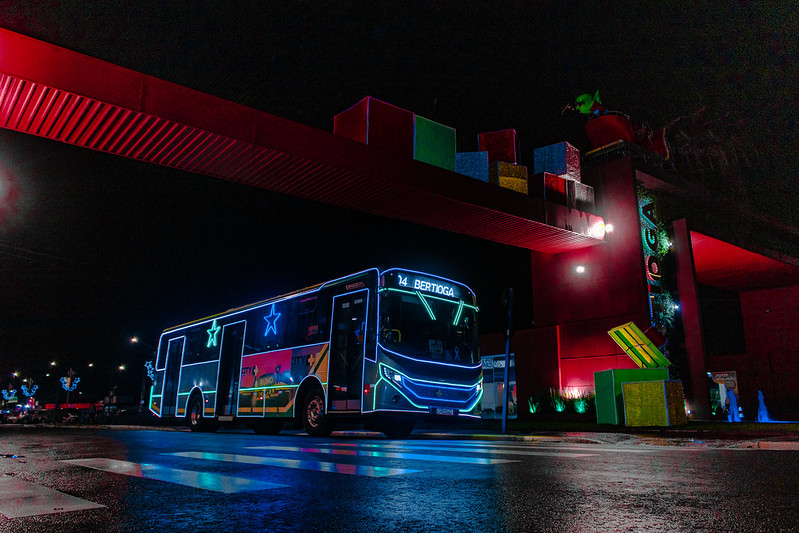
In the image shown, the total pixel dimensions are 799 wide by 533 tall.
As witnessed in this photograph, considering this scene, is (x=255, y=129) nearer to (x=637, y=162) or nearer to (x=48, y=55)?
(x=48, y=55)

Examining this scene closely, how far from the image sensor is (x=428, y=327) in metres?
13.6

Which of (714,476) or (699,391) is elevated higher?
(699,391)

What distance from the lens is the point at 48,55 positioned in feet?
43.7

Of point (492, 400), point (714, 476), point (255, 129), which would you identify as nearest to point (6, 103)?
point (255, 129)

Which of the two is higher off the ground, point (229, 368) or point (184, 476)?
point (229, 368)

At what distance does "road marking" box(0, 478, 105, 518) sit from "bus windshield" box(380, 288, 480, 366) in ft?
27.8

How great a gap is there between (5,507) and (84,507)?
1.82ft

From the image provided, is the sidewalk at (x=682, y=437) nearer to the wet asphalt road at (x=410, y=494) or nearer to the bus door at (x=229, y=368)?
the wet asphalt road at (x=410, y=494)

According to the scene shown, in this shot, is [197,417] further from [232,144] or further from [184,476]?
[184,476]

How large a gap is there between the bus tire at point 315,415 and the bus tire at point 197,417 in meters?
6.06

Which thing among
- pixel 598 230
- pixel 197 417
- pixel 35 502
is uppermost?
pixel 598 230

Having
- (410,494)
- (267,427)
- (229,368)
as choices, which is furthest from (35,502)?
(267,427)

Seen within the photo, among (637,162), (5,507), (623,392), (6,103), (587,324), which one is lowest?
(5,507)

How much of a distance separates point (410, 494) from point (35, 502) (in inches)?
104
